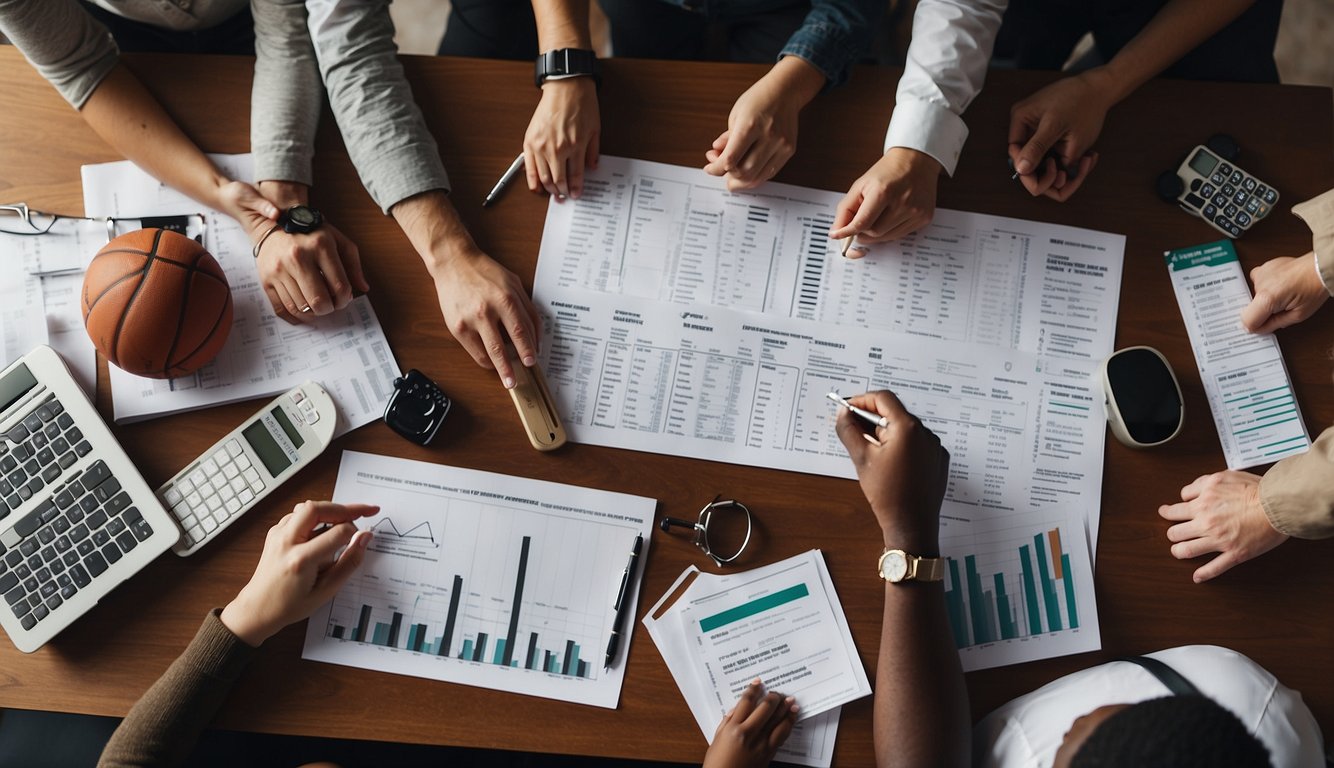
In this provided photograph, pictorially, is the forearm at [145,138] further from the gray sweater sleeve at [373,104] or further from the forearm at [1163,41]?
the forearm at [1163,41]

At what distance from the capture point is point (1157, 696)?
3.07 ft

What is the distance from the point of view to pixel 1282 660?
1053 mm

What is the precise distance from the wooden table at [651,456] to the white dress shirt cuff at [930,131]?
0.18 feet

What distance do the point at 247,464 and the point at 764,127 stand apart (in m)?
0.84

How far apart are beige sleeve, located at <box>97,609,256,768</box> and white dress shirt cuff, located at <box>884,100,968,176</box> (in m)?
1.10

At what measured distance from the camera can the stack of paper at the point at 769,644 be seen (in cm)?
104

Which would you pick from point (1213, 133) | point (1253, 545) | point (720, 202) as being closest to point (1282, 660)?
point (1253, 545)

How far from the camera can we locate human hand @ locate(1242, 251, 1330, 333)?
1.09 metres

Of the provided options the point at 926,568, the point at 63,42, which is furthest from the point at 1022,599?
the point at 63,42

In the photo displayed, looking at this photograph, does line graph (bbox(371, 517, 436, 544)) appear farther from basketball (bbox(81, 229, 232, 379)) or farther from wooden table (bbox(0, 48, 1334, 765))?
basketball (bbox(81, 229, 232, 379))

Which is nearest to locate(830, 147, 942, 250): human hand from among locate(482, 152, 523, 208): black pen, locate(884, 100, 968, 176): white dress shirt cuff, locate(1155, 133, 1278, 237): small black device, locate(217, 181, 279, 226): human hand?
locate(884, 100, 968, 176): white dress shirt cuff

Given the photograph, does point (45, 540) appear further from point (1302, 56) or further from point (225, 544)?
point (1302, 56)

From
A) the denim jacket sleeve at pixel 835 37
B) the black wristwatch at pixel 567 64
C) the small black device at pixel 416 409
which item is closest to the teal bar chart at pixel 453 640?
the small black device at pixel 416 409

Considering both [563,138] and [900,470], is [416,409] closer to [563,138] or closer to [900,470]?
[563,138]
